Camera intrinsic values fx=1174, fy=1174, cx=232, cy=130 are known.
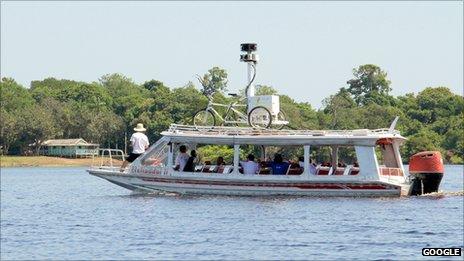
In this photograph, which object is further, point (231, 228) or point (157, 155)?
point (157, 155)

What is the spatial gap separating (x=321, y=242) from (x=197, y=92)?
3503 inches

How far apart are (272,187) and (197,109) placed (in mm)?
64161

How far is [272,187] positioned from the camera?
38.7 metres

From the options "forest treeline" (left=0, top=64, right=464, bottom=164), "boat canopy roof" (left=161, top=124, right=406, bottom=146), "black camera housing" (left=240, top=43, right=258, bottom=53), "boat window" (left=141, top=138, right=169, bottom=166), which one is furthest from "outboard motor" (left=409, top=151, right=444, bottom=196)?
"forest treeline" (left=0, top=64, right=464, bottom=164)

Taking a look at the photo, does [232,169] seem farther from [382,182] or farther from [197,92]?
[197,92]

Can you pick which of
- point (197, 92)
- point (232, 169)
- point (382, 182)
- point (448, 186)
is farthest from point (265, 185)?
point (197, 92)

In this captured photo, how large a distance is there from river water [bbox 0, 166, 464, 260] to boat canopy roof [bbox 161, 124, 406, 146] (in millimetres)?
2053

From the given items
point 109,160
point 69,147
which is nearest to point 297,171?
point 109,160

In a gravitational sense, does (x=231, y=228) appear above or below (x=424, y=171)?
below

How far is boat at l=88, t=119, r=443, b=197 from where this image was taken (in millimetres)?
38312

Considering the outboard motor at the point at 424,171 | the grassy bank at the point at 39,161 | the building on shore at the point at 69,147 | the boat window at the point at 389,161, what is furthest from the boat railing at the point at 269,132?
the building on shore at the point at 69,147

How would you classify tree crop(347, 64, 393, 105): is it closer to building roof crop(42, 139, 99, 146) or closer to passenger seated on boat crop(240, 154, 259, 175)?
building roof crop(42, 139, 99, 146)

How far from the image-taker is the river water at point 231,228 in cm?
2570

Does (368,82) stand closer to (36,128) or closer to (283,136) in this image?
(36,128)
